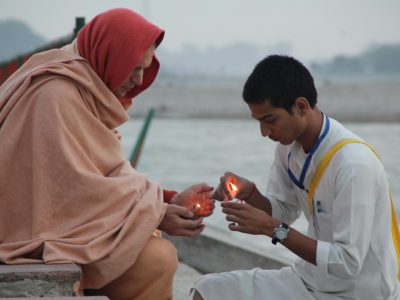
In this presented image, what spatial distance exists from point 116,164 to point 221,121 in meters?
35.4

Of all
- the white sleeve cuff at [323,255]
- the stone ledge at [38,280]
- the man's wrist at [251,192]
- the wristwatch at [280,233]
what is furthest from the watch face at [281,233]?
the stone ledge at [38,280]

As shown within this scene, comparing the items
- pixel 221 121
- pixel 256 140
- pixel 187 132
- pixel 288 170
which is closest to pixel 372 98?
pixel 221 121

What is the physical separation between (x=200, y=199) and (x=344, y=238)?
87cm

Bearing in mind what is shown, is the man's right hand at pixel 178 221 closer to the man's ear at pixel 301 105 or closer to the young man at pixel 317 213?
the young man at pixel 317 213

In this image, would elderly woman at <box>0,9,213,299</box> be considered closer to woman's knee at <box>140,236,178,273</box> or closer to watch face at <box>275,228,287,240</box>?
woman's knee at <box>140,236,178,273</box>

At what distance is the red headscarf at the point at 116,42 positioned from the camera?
4.70m

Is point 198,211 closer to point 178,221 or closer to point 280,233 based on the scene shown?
point 178,221

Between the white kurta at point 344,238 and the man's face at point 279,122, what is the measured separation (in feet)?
0.45

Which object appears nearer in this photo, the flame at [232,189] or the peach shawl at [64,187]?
the peach shawl at [64,187]

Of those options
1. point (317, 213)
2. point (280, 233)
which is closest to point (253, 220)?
point (280, 233)

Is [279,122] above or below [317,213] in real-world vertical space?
above

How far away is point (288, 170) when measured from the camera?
15.7 feet

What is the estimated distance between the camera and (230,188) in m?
4.74

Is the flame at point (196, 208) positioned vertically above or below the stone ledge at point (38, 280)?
above
